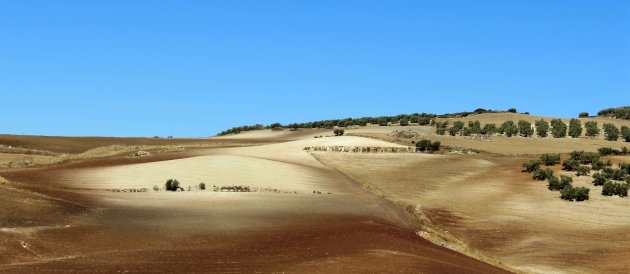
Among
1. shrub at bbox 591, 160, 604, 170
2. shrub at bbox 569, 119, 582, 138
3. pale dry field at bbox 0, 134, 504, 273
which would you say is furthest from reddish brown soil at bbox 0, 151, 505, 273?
shrub at bbox 569, 119, 582, 138

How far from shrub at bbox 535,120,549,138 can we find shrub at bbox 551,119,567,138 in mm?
802

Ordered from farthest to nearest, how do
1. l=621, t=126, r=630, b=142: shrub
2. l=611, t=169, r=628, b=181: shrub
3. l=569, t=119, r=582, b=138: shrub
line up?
l=569, t=119, r=582, b=138: shrub, l=621, t=126, r=630, b=142: shrub, l=611, t=169, r=628, b=181: shrub

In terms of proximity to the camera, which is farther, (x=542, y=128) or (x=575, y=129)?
(x=575, y=129)

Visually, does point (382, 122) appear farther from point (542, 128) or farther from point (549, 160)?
point (549, 160)

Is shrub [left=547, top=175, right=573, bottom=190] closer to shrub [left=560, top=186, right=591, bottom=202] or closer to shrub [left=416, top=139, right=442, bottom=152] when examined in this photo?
shrub [left=560, top=186, right=591, bottom=202]

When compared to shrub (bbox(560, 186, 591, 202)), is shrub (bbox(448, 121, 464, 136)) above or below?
above

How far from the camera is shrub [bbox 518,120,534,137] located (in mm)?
91656

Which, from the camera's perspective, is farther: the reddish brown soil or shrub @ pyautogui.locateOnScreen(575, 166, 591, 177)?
shrub @ pyautogui.locateOnScreen(575, 166, 591, 177)

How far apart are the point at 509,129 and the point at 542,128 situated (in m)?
3.40

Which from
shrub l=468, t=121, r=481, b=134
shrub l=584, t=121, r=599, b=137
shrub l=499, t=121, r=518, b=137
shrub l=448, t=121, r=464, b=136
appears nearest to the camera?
shrub l=448, t=121, r=464, b=136

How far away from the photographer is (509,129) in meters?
92.1

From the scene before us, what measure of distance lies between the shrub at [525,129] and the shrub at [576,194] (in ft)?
147

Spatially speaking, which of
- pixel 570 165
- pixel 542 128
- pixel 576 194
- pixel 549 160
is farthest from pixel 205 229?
pixel 542 128

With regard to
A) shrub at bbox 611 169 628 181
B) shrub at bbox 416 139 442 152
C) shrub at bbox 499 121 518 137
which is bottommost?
shrub at bbox 611 169 628 181
